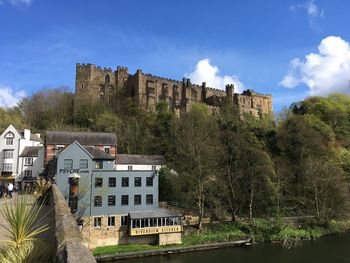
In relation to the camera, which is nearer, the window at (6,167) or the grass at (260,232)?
the grass at (260,232)

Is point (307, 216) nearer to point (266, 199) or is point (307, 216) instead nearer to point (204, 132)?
point (266, 199)

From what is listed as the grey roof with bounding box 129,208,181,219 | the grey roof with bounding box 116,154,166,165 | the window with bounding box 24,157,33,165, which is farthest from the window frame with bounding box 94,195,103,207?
the window with bounding box 24,157,33,165

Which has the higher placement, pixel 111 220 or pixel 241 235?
pixel 111 220

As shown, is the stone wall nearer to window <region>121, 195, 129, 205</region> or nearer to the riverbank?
the riverbank

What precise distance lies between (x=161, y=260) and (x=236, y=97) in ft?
185

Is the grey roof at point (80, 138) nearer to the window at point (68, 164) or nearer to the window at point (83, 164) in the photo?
the window at point (83, 164)

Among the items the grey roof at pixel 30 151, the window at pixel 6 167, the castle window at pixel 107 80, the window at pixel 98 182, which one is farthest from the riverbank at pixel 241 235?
the castle window at pixel 107 80

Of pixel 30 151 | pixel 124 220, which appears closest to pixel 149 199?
pixel 124 220

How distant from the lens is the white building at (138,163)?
45.3 m

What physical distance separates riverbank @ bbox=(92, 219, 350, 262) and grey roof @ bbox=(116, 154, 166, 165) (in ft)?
42.9

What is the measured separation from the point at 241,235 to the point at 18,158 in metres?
33.9

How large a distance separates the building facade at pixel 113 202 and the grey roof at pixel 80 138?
7.54 metres

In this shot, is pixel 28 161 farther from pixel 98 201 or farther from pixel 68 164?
pixel 98 201

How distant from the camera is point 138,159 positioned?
155 ft
